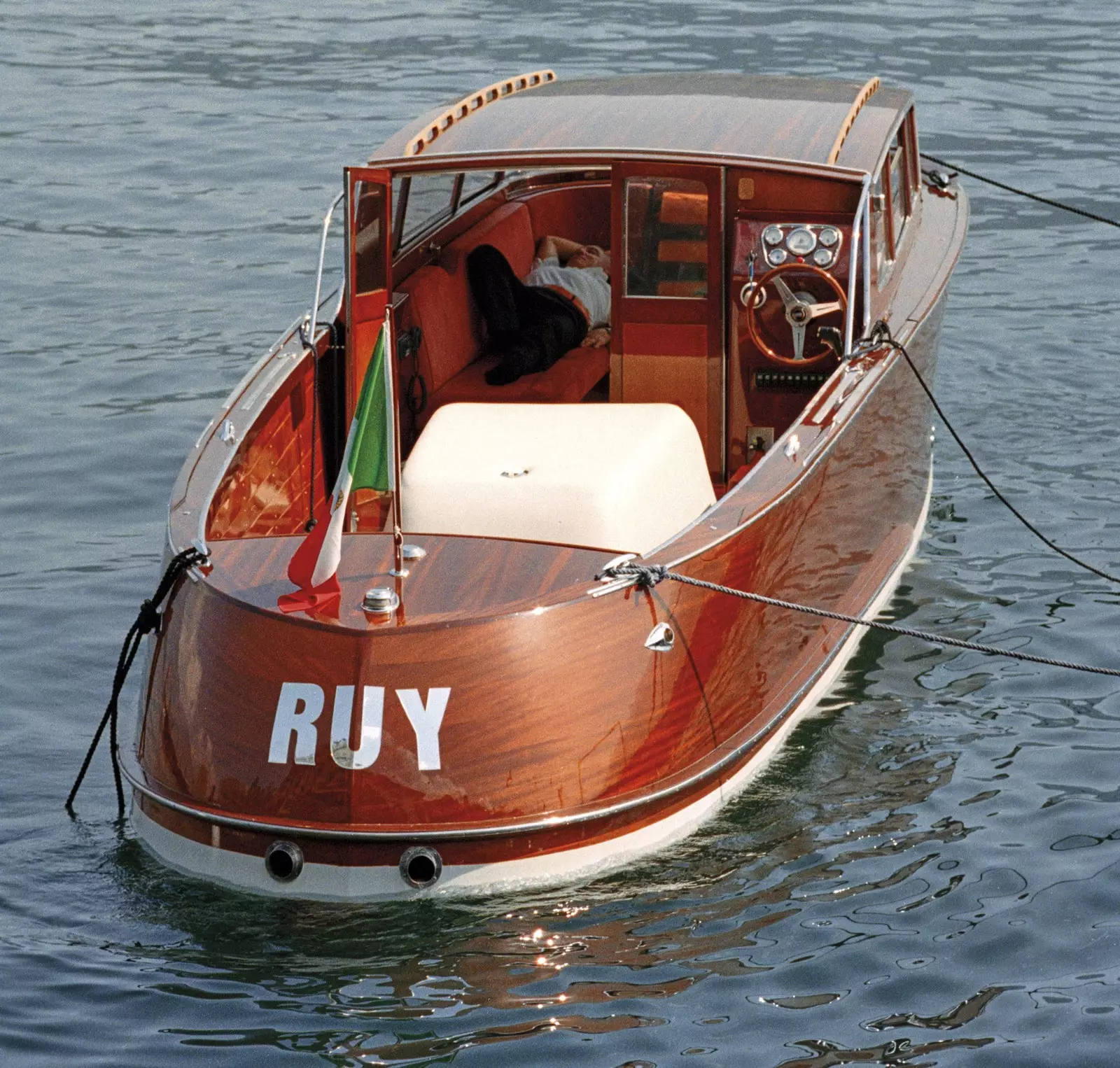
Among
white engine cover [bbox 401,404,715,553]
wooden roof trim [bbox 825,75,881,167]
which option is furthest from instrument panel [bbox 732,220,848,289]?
white engine cover [bbox 401,404,715,553]

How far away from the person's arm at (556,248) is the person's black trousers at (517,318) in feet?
2.51

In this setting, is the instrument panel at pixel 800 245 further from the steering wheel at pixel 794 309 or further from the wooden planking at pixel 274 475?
the wooden planking at pixel 274 475

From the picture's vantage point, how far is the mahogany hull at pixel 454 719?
5.55m

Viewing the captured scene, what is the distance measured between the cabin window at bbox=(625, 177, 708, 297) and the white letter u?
3059mm

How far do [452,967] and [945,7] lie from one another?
17.4 meters

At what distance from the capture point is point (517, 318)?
9.06 metres

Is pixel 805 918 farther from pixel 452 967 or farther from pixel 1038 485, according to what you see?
pixel 1038 485

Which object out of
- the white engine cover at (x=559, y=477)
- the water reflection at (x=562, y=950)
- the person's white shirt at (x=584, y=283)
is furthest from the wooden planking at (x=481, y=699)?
the person's white shirt at (x=584, y=283)

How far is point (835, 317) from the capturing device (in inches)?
316

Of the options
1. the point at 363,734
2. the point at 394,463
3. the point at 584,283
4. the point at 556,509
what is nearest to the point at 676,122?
the point at 584,283

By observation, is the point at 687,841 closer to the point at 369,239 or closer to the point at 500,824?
the point at 500,824

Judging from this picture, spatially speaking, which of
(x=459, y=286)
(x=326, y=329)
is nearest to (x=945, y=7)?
(x=459, y=286)

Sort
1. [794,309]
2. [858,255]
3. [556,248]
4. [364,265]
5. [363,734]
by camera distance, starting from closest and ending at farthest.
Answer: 1. [363,734]
2. [364,265]
3. [858,255]
4. [794,309]
5. [556,248]

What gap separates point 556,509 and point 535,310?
290 centimetres
